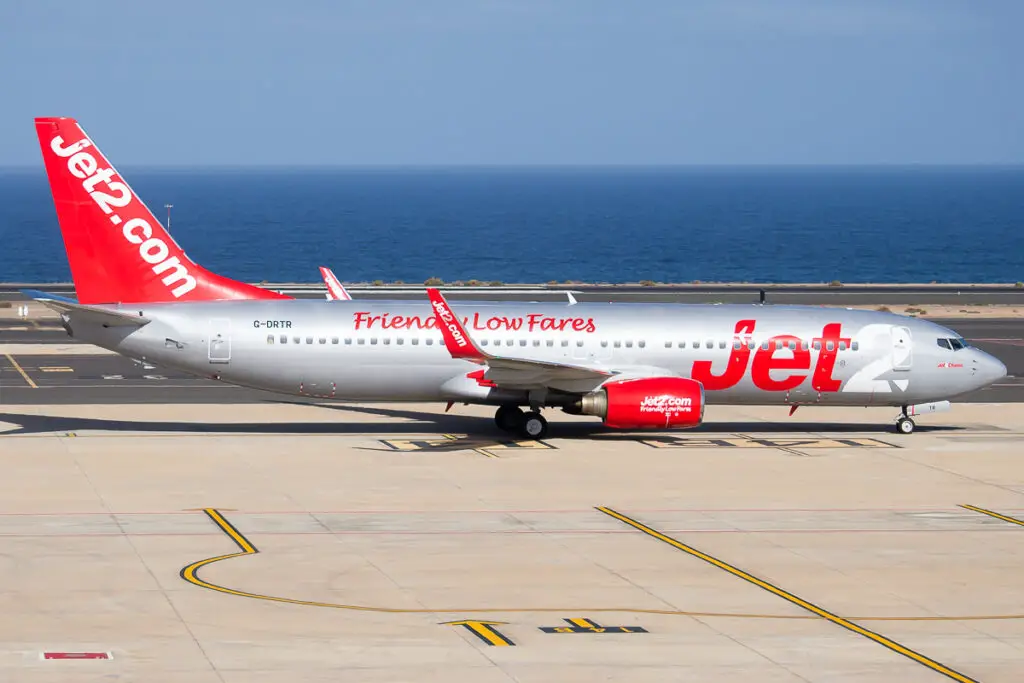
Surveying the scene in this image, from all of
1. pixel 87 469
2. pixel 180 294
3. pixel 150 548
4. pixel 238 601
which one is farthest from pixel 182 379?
pixel 238 601

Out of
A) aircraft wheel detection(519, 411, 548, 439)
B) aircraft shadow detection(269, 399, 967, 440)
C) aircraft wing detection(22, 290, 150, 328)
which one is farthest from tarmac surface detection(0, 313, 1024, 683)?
aircraft wing detection(22, 290, 150, 328)

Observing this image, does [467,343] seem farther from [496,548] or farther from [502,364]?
[496,548]

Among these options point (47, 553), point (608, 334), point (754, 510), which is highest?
point (608, 334)

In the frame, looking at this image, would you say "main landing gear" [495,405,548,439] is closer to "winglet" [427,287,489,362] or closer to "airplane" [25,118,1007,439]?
"airplane" [25,118,1007,439]

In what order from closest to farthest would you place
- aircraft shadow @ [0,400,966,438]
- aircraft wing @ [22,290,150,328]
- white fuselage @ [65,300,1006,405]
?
1. aircraft wing @ [22,290,150,328]
2. white fuselage @ [65,300,1006,405]
3. aircraft shadow @ [0,400,966,438]

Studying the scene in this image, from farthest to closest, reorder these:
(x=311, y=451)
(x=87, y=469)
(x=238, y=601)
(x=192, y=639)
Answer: (x=311, y=451) < (x=87, y=469) < (x=238, y=601) < (x=192, y=639)

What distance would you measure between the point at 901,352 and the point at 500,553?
64.6 ft

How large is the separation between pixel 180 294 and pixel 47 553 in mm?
15734

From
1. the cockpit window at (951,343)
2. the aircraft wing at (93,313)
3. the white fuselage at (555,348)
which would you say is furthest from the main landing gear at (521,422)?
the cockpit window at (951,343)

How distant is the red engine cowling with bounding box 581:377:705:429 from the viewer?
41.8 m

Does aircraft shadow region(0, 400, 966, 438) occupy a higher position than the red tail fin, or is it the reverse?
the red tail fin

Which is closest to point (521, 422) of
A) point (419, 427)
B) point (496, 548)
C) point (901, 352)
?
point (419, 427)

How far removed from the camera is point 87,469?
3803 centimetres

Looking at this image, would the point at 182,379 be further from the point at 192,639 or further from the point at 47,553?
the point at 192,639
